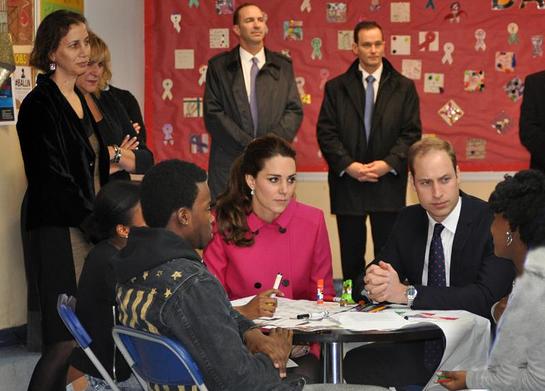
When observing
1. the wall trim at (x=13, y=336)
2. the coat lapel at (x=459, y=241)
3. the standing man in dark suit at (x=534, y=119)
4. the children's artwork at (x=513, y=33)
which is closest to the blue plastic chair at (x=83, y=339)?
the coat lapel at (x=459, y=241)

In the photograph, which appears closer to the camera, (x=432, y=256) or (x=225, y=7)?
(x=432, y=256)

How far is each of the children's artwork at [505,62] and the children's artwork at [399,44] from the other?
724 millimetres

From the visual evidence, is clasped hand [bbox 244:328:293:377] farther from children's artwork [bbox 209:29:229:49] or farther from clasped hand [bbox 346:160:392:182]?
children's artwork [bbox 209:29:229:49]

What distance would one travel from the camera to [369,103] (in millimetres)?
6539

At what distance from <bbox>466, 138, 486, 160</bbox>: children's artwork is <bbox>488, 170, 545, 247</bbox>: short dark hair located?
5.09 metres

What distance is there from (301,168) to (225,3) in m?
1.48

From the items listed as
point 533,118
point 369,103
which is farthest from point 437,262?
point 369,103

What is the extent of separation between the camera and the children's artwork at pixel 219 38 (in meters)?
7.98

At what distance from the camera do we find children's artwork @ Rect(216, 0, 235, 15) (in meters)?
7.92

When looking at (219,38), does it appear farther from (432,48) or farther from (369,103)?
(369,103)

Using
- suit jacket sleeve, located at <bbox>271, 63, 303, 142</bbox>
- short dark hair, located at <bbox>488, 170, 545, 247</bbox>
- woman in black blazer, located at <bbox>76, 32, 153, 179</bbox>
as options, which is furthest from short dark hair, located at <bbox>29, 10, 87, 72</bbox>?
short dark hair, located at <bbox>488, 170, 545, 247</bbox>

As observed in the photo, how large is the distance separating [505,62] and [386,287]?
4622mm

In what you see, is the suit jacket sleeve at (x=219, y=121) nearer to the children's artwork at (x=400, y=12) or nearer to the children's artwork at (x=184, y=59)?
the children's artwork at (x=184, y=59)

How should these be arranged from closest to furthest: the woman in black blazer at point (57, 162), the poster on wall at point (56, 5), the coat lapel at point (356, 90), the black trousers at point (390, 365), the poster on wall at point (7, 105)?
the black trousers at point (390, 365) < the woman in black blazer at point (57, 162) < the poster on wall at point (7, 105) < the poster on wall at point (56, 5) < the coat lapel at point (356, 90)
